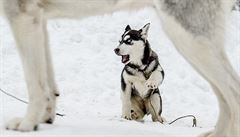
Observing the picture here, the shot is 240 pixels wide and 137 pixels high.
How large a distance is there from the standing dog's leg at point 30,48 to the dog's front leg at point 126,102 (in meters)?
3.78

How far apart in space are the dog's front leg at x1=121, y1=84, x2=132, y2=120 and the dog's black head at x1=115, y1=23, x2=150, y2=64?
0.61 metres

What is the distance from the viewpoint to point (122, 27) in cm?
1316

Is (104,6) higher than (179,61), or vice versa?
(179,61)

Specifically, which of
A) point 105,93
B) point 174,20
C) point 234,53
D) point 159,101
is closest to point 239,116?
point 174,20

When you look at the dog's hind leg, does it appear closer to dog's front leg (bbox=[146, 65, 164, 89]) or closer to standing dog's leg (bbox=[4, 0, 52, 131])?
dog's front leg (bbox=[146, 65, 164, 89])

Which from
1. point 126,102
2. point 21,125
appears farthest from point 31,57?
point 126,102

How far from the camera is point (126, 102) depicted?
7773mm

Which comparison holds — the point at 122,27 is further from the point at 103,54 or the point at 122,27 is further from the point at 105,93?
the point at 105,93

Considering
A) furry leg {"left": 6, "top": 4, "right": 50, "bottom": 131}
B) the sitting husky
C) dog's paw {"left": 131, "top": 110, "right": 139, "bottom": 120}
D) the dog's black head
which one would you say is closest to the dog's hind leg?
the sitting husky

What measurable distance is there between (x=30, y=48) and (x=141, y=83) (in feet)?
14.5

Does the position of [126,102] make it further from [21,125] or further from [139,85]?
[21,125]

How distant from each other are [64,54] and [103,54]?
0.85 meters

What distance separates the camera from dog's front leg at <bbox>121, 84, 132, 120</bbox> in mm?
7650

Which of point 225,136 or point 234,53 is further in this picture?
point 234,53
